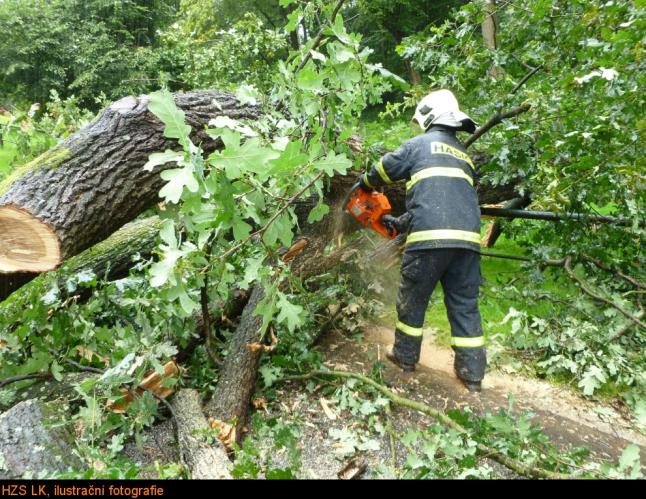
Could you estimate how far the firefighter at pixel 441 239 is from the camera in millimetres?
2666

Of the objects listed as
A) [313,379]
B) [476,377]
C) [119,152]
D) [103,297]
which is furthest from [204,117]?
[476,377]

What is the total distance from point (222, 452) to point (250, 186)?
1.08 meters

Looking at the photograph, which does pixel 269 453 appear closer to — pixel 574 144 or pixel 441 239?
pixel 441 239

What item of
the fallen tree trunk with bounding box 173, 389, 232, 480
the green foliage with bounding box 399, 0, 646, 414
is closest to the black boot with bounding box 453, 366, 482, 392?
the green foliage with bounding box 399, 0, 646, 414

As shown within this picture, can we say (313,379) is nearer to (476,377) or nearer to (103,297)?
(476,377)

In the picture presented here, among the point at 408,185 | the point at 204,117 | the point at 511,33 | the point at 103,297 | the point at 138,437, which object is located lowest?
the point at 138,437

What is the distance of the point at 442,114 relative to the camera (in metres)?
2.89

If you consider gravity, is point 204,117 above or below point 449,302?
above

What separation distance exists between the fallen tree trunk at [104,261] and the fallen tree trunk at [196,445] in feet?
3.22

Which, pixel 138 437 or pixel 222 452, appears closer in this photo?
pixel 222 452

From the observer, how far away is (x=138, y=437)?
1946 millimetres

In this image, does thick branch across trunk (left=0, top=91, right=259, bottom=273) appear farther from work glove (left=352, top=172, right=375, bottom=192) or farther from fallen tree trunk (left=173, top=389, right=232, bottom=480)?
work glove (left=352, top=172, right=375, bottom=192)
